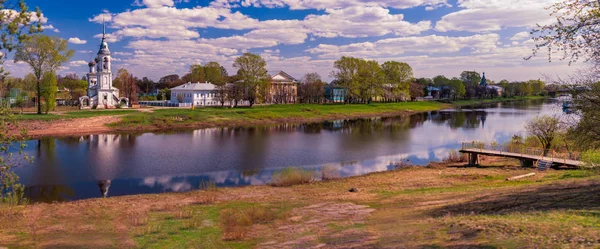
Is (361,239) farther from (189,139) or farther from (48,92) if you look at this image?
(48,92)

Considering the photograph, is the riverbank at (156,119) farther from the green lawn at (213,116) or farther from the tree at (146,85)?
the tree at (146,85)

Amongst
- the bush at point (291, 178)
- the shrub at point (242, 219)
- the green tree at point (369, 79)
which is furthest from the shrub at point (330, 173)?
the green tree at point (369, 79)

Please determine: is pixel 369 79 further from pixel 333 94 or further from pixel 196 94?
pixel 196 94

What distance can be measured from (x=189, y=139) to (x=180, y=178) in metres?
21.2

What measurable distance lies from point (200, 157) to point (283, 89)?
73794mm

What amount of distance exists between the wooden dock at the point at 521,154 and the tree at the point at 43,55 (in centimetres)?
5843

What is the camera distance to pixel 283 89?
10688cm

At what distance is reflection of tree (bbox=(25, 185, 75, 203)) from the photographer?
21.2 m

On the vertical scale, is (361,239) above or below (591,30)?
below

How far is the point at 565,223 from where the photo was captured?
10.6 metres

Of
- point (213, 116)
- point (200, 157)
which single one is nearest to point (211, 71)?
point (213, 116)

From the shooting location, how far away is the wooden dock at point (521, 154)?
87.0ft

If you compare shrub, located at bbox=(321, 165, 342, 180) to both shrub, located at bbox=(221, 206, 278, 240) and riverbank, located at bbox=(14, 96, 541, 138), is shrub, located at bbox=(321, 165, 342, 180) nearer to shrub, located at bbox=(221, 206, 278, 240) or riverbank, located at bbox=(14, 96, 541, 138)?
shrub, located at bbox=(221, 206, 278, 240)

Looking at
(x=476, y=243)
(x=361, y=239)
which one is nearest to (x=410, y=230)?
(x=361, y=239)
